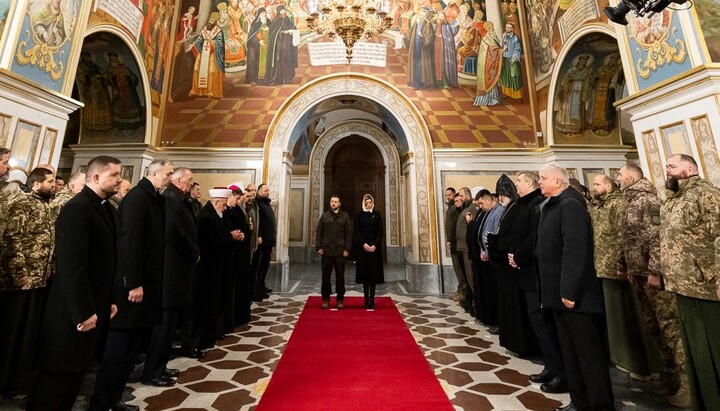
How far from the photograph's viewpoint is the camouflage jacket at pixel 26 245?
2621 millimetres

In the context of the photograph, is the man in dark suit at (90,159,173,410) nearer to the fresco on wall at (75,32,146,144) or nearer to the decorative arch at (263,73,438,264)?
the decorative arch at (263,73,438,264)

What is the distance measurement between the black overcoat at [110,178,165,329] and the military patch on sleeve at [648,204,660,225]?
13.2ft

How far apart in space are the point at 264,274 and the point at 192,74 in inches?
199

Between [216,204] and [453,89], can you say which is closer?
[216,204]

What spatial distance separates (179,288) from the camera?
2998 mm

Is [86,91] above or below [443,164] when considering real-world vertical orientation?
above

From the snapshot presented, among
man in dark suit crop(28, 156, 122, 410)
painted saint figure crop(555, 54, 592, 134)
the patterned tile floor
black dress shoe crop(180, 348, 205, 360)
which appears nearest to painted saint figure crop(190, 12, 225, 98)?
the patterned tile floor

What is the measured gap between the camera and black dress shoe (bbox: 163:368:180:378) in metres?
3.03

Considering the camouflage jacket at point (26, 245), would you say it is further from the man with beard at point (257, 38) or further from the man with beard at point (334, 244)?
the man with beard at point (257, 38)

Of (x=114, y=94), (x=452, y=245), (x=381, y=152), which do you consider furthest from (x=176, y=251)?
(x=381, y=152)

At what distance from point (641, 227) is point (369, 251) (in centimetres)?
350

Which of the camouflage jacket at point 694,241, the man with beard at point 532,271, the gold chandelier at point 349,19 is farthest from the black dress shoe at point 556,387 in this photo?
the gold chandelier at point 349,19

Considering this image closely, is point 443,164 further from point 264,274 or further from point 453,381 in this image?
point 453,381

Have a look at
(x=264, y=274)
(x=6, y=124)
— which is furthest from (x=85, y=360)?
(x=264, y=274)
